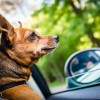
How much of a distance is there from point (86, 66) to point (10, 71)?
137cm

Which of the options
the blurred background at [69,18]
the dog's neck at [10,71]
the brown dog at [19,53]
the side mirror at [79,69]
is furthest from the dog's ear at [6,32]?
the blurred background at [69,18]

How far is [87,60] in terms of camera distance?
4566 millimetres

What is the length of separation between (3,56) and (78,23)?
13.7 meters

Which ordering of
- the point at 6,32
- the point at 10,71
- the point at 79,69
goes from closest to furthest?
the point at 10,71
the point at 6,32
the point at 79,69

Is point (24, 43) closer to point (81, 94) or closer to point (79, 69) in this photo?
point (81, 94)

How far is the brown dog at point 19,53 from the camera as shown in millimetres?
3502

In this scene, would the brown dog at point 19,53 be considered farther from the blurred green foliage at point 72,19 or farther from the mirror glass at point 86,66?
the blurred green foliage at point 72,19

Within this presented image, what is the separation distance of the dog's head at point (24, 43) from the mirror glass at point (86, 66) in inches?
12.4

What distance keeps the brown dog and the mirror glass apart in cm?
Result: 32

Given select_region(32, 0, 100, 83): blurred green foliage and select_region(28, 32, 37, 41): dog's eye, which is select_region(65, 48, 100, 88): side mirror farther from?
select_region(32, 0, 100, 83): blurred green foliage

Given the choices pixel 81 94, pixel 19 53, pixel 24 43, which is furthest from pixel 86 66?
pixel 19 53

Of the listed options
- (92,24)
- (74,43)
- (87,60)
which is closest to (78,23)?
(92,24)

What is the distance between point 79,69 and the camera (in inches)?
179

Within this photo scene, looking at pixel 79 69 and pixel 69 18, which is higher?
pixel 69 18
